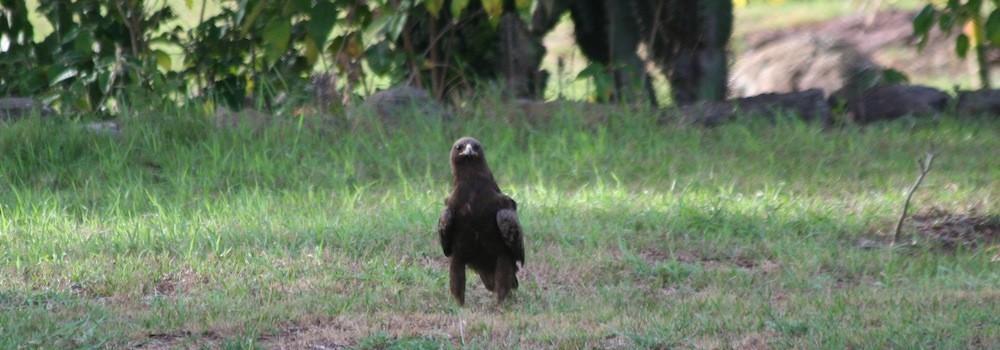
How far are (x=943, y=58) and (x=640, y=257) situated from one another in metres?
9.95

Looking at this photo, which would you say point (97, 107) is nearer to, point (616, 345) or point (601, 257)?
point (601, 257)

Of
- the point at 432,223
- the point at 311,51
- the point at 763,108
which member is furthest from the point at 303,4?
the point at 763,108

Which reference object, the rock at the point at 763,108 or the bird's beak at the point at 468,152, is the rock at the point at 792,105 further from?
the bird's beak at the point at 468,152

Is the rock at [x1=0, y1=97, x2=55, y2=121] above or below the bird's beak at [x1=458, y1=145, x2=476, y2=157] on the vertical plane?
below

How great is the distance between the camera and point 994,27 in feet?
25.5

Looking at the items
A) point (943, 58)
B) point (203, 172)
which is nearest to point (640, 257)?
point (203, 172)

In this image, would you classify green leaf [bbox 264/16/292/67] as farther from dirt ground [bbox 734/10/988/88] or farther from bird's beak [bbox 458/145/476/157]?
dirt ground [bbox 734/10/988/88]

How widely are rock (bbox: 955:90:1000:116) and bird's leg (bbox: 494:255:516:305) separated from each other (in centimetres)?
527

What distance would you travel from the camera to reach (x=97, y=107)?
920 cm

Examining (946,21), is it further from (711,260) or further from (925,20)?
(711,260)

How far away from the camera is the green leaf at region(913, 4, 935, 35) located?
8.06 metres

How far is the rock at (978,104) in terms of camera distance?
9.51m

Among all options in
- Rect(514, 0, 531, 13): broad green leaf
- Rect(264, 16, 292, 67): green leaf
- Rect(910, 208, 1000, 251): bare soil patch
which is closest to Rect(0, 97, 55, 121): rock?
Rect(264, 16, 292, 67): green leaf

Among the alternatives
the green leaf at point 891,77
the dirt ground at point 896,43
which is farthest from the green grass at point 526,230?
the dirt ground at point 896,43
